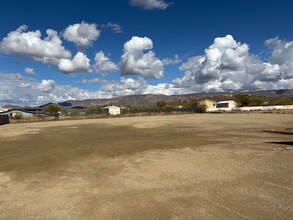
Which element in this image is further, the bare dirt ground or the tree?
the tree

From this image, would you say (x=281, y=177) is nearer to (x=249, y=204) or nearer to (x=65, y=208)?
(x=249, y=204)

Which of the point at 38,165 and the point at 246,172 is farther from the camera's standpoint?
the point at 38,165

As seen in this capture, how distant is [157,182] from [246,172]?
336 centimetres

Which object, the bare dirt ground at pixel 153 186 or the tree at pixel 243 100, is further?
the tree at pixel 243 100

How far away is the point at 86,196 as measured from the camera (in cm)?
773

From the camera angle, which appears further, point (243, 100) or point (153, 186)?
point (243, 100)

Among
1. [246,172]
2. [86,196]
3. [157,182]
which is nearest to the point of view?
[86,196]

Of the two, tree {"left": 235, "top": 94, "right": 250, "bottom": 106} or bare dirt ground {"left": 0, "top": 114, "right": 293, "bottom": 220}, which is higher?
tree {"left": 235, "top": 94, "right": 250, "bottom": 106}

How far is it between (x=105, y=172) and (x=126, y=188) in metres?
2.44

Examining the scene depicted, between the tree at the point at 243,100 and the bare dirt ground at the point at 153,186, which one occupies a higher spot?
the tree at the point at 243,100

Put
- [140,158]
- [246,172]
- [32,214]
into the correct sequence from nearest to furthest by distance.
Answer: [32,214], [246,172], [140,158]

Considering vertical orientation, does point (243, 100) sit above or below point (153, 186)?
above

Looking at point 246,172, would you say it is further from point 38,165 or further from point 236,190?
point 38,165

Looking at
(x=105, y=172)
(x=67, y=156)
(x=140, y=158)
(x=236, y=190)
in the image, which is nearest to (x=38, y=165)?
(x=67, y=156)
